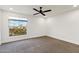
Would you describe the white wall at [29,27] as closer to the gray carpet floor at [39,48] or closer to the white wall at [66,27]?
the gray carpet floor at [39,48]

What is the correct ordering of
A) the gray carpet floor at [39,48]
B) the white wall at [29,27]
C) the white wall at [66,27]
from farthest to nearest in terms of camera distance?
1. the white wall at [29,27]
2. the white wall at [66,27]
3. the gray carpet floor at [39,48]

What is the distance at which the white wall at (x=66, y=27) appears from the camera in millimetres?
4201

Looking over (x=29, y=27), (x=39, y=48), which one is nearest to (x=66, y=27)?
(x=39, y=48)

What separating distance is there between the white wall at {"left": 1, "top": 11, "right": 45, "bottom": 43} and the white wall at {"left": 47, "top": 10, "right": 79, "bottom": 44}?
4.07ft

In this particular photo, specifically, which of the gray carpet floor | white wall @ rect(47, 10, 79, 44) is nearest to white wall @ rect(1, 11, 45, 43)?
the gray carpet floor

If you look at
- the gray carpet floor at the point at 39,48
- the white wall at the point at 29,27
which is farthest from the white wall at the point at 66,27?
the white wall at the point at 29,27

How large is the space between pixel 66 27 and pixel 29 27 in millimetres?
2943

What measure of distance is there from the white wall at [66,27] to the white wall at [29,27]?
124 centimetres

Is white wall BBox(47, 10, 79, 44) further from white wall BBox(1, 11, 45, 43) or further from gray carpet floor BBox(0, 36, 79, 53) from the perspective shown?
white wall BBox(1, 11, 45, 43)

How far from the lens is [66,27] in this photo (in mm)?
4863

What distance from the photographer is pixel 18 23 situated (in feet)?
17.3
